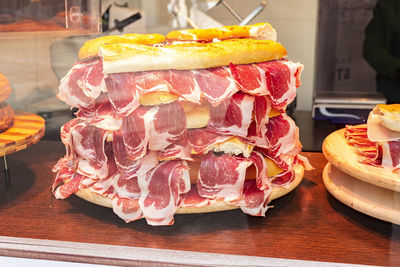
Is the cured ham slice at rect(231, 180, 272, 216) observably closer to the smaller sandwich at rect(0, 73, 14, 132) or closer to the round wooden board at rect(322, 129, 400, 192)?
the round wooden board at rect(322, 129, 400, 192)

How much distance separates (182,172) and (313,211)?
251 millimetres

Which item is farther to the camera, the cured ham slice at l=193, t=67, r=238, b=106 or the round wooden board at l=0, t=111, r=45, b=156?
the round wooden board at l=0, t=111, r=45, b=156

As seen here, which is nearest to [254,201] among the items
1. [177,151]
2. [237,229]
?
[237,229]

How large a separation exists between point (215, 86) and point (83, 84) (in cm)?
22

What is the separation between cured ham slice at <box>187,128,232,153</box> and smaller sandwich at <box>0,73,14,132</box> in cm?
44

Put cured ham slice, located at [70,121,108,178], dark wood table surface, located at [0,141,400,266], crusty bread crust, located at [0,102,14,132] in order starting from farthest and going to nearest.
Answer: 1. crusty bread crust, located at [0,102,14,132]
2. cured ham slice, located at [70,121,108,178]
3. dark wood table surface, located at [0,141,400,266]

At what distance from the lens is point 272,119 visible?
0.82 metres

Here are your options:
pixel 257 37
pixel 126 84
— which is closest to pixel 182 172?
pixel 126 84

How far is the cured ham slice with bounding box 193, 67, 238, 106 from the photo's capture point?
0.71m

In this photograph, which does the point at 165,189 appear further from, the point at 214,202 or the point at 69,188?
the point at 69,188

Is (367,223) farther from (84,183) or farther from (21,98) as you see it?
(21,98)

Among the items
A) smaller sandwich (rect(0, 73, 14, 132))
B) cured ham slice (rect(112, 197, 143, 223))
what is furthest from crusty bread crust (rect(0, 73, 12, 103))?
cured ham slice (rect(112, 197, 143, 223))

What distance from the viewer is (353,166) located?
0.76 m

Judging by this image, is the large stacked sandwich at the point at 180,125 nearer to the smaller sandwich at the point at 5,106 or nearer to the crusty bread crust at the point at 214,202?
the crusty bread crust at the point at 214,202
